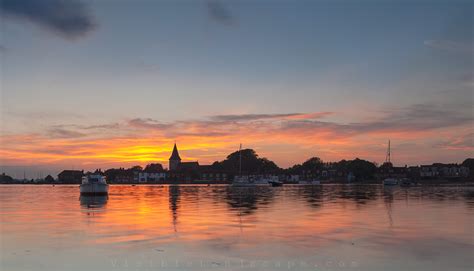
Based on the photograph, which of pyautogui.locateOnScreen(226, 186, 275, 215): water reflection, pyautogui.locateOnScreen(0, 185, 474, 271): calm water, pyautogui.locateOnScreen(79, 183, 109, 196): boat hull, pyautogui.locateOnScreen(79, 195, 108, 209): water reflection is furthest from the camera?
pyautogui.locateOnScreen(79, 183, 109, 196): boat hull

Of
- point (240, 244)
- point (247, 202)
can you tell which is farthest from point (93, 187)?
point (240, 244)

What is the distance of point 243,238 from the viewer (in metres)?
23.1

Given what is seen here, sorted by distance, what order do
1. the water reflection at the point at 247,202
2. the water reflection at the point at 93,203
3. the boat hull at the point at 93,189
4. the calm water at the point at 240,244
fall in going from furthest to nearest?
the boat hull at the point at 93,189 → the water reflection at the point at 93,203 → the water reflection at the point at 247,202 → the calm water at the point at 240,244

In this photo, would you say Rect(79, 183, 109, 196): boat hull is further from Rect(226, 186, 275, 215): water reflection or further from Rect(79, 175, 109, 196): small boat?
Rect(226, 186, 275, 215): water reflection

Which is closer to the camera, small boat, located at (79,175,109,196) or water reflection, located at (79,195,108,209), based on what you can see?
water reflection, located at (79,195,108,209)

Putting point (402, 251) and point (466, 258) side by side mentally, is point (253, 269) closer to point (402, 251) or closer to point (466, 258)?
point (402, 251)

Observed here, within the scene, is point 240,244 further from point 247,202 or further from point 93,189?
point 93,189

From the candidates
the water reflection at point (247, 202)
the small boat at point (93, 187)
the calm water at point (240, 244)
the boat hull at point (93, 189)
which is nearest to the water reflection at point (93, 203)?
the boat hull at point (93, 189)

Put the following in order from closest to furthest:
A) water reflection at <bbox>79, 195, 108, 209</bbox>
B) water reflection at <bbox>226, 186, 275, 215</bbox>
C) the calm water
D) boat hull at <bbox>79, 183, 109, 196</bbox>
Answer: the calm water → water reflection at <bbox>226, 186, 275, 215</bbox> → water reflection at <bbox>79, 195, 108, 209</bbox> → boat hull at <bbox>79, 183, 109, 196</bbox>

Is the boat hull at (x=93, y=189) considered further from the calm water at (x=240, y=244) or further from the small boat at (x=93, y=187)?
the calm water at (x=240, y=244)

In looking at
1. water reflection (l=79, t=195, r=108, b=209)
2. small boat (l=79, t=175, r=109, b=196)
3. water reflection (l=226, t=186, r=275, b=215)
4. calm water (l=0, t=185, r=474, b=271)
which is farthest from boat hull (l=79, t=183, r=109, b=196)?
calm water (l=0, t=185, r=474, b=271)

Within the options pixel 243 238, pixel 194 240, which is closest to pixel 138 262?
pixel 194 240

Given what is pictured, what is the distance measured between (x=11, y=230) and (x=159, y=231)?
8730mm

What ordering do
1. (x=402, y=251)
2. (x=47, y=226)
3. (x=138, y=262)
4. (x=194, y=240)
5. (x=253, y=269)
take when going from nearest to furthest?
(x=253, y=269)
(x=138, y=262)
(x=402, y=251)
(x=194, y=240)
(x=47, y=226)
